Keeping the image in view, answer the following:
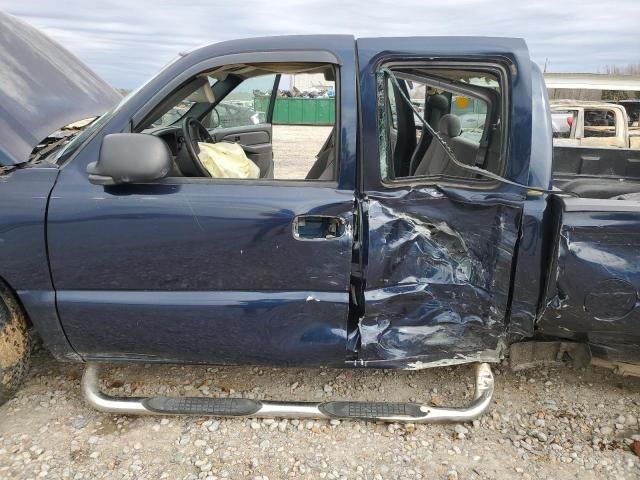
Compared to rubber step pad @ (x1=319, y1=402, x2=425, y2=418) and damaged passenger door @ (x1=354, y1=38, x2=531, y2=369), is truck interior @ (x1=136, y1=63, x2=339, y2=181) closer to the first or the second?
damaged passenger door @ (x1=354, y1=38, x2=531, y2=369)

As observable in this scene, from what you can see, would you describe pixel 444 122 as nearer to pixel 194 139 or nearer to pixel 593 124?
pixel 194 139

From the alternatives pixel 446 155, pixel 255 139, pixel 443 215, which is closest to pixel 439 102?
pixel 446 155

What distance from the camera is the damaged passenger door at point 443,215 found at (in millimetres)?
2143

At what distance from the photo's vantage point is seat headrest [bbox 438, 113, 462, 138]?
2779 millimetres

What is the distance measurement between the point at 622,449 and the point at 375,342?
4.11ft

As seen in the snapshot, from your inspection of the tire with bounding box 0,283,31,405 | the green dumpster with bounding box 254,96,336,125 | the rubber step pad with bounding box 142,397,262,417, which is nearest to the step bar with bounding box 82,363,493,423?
the rubber step pad with bounding box 142,397,262,417

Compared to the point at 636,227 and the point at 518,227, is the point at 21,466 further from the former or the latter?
the point at 636,227

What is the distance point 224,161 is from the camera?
100 inches

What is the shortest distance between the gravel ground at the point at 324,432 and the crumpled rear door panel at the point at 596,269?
0.57 metres

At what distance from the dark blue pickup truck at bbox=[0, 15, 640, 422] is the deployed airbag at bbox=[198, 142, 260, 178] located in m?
0.08

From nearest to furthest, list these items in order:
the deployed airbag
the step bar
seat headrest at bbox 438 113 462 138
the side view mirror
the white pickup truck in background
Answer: the side view mirror
the step bar
the deployed airbag
seat headrest at bbox 438 113 462 138
the white pickup truck in background

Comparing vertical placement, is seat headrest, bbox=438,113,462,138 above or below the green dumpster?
above

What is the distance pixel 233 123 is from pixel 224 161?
139cm

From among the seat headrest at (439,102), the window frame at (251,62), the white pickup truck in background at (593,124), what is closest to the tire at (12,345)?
the window frame at (251,62)
